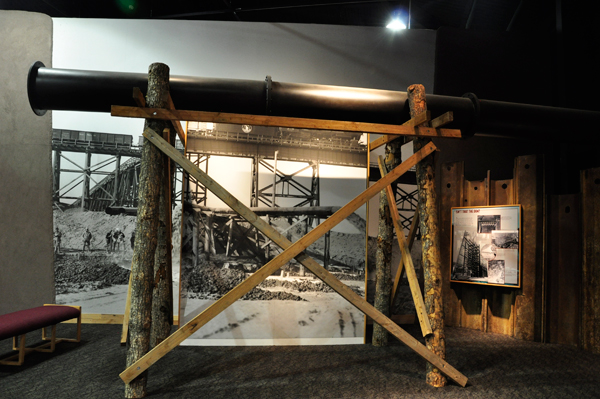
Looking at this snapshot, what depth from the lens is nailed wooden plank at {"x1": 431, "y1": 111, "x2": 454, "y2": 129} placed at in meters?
3.37

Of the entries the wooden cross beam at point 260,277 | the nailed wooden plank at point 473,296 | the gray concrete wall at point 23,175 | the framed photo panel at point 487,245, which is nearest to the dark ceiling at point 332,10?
the gray concrete wall at point 23,175

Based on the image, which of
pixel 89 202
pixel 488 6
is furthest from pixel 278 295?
pixel 488 6

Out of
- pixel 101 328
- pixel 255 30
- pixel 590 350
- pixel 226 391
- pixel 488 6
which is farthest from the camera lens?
pixel 488 6

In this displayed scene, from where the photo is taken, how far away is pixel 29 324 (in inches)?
141

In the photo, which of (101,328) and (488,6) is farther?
(488,6)

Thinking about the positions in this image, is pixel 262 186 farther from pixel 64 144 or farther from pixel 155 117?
pixel 64 144

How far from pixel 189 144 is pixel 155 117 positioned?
1337mm

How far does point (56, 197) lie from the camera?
17.3ft

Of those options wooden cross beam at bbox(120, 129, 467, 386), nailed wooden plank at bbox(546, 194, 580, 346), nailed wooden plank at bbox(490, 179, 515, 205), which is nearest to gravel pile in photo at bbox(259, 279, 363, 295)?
wooden cross beam at bbox(120, 129, 467, 386)

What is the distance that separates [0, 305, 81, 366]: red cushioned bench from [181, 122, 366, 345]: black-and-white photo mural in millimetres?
1343

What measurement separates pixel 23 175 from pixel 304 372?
15.8 feet

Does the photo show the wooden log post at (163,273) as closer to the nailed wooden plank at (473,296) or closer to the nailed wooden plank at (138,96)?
the nailed wooden plank at (138,96)

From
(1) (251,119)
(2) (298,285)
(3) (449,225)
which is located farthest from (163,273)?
(3) (449,225)

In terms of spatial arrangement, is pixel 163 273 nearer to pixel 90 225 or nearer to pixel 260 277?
pixel 260 277
